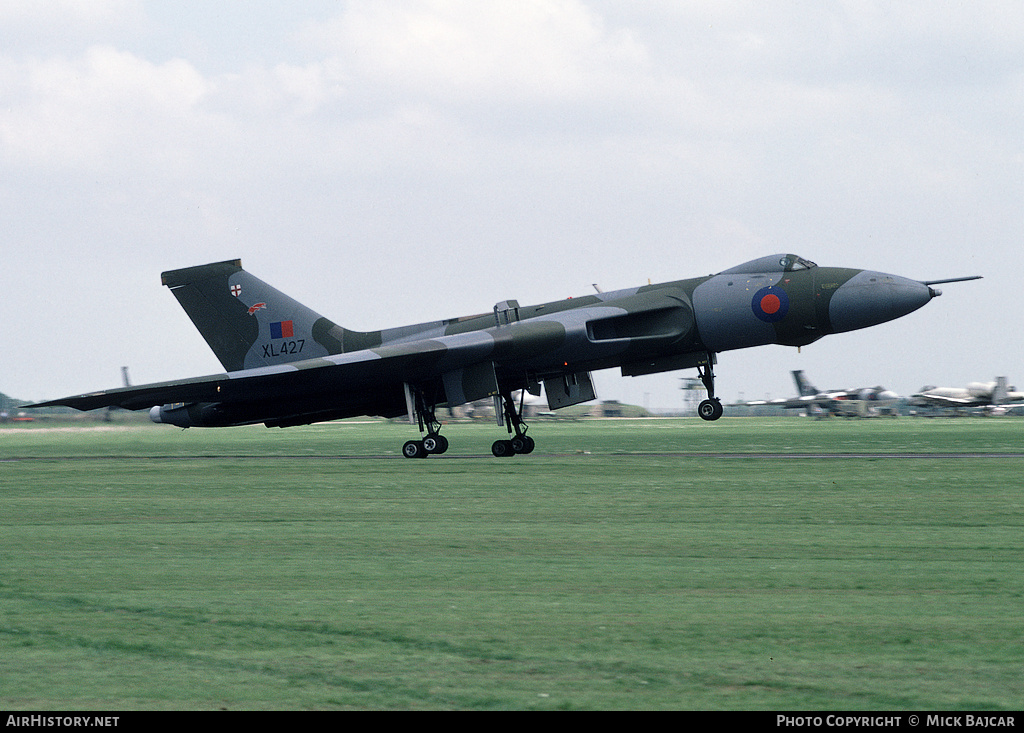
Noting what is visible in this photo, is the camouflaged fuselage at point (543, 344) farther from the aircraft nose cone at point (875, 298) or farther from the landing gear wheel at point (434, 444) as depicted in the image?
the landing gear wheel at point (434, 444)

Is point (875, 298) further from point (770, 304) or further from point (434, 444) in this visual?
point (434, 444)

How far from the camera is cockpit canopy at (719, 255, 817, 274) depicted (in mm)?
24703

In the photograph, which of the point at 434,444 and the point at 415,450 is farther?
the point at 434,444

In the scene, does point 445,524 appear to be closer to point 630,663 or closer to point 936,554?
point 936,554

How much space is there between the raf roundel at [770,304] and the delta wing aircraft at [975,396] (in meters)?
54.0

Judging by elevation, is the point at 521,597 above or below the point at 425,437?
below

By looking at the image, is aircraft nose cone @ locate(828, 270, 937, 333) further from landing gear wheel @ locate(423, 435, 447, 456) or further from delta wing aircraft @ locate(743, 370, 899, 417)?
delta wing aircraft @ locate(743, 370, 899, 417)

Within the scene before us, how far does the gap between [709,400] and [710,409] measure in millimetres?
305

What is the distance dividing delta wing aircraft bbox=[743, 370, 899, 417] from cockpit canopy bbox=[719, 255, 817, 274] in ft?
174

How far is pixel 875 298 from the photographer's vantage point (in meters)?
23.9

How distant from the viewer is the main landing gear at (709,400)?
24428 millimetres

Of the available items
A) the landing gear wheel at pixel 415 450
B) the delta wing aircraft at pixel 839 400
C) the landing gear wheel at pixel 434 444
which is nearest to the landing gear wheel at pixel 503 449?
the landing gear wheel at pixel 434 444

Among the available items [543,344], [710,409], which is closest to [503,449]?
[543,344]
